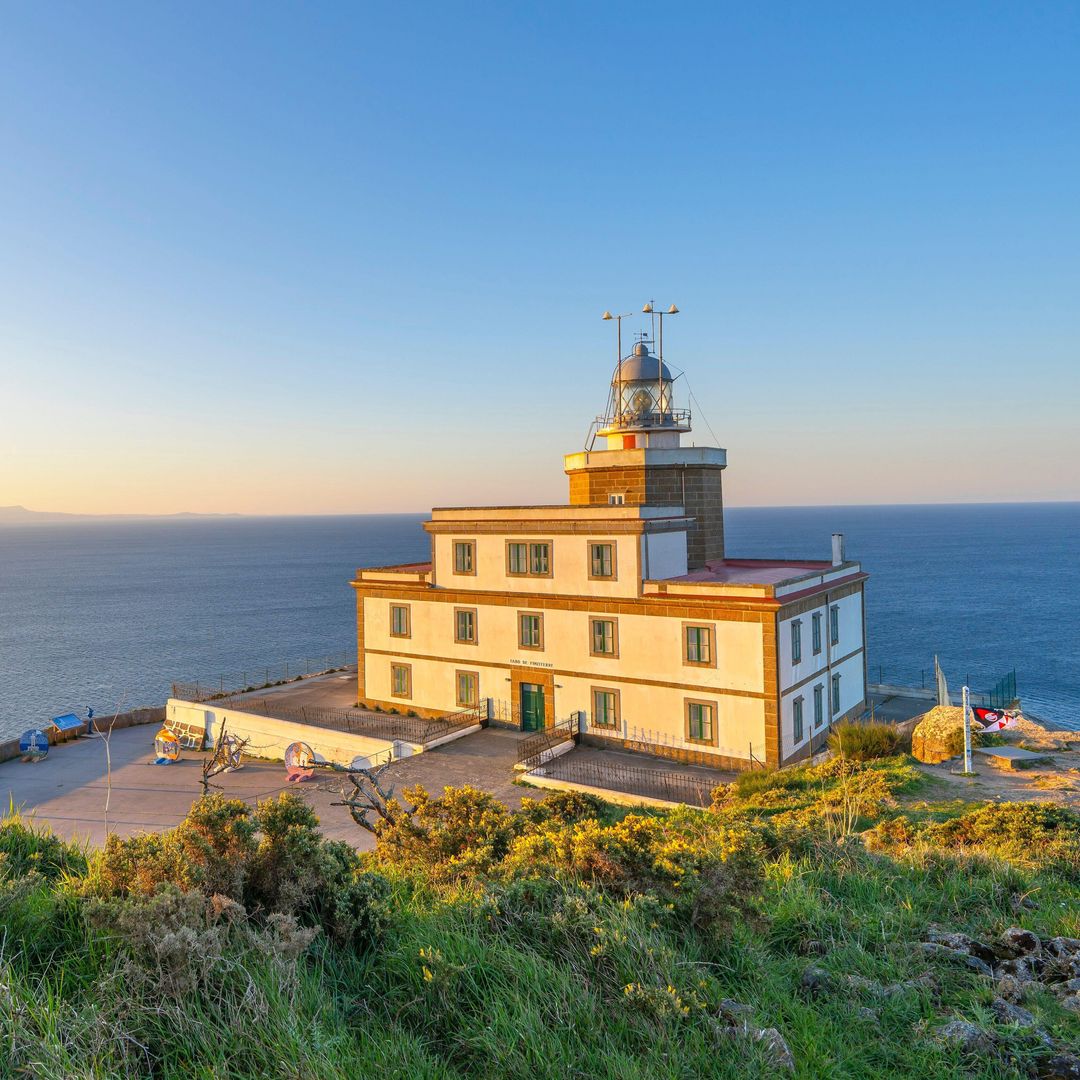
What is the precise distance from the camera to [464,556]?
2767 centimetres

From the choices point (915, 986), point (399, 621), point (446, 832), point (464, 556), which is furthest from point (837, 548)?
point (915, 986)

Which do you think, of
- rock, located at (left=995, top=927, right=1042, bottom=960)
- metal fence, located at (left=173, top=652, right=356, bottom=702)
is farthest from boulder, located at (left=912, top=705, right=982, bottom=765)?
metal fence, located at (left=173, top=652, right=356, bottom=702)

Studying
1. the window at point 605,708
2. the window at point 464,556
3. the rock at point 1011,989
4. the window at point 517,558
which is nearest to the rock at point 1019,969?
the rock at point 1011,989

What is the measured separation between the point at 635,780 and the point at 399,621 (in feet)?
39.3

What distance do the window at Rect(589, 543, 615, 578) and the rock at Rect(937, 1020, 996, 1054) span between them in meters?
19.8

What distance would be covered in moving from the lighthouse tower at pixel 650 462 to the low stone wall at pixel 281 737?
11.8 meters

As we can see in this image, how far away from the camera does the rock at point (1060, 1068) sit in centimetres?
434

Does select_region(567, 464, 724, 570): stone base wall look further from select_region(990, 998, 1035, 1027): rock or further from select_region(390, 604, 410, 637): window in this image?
select_region(990, 998, 1035, 1027): rock

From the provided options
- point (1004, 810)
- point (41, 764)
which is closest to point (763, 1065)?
point (1004, 810)

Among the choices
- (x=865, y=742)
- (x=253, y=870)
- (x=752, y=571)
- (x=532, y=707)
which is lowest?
(x=865, y=742)

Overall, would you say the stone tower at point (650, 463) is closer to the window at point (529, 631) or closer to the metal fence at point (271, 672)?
the window at point (529, 631)

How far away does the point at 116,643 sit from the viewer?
2904 inches

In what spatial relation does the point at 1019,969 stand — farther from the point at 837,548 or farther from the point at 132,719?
the point at 132,719

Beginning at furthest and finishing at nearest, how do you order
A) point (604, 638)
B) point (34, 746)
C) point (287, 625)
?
point (287, 625)
point (34, 746)
point (604, 638)
